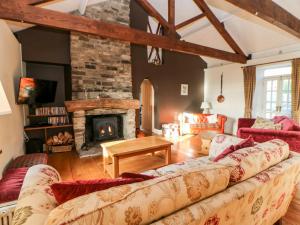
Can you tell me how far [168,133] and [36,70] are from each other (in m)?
4.06

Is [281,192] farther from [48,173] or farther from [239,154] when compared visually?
[48,173]

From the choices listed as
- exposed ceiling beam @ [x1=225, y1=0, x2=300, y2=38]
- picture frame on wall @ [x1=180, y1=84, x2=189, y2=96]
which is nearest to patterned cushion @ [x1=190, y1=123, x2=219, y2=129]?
picture frame on wall @ [x1=180, y1=84, x2=189, y2=96]

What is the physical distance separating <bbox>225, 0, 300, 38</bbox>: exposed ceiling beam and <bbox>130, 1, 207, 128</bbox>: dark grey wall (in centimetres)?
339

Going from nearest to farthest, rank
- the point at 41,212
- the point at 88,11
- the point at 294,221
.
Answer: the point at 41,212 < the point at 294,221 < the point at 88,11

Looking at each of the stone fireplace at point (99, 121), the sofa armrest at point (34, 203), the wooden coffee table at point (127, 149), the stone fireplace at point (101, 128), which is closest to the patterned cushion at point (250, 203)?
the sofa armrest at point (34, 203)

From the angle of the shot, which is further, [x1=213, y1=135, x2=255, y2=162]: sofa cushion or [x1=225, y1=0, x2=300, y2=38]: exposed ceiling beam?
[x1=225, y1=0, x2=300, y2=38]: exposed ceiling beam

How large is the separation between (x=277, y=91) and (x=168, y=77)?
3282 mm

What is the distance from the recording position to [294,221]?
70.0 inches

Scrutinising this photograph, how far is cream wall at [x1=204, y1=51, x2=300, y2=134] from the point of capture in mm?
5805

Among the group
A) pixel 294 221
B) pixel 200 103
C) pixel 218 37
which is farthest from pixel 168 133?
pixel 294 221

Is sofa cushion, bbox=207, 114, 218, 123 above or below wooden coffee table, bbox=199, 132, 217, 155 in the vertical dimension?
above

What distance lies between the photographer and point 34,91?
3.43m

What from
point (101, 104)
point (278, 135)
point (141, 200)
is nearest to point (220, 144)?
point (278, 135)

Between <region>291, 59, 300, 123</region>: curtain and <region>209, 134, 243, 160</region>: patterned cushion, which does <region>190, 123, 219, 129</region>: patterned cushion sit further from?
<region>209, 134, 243, 160</region>: patterned cushion
